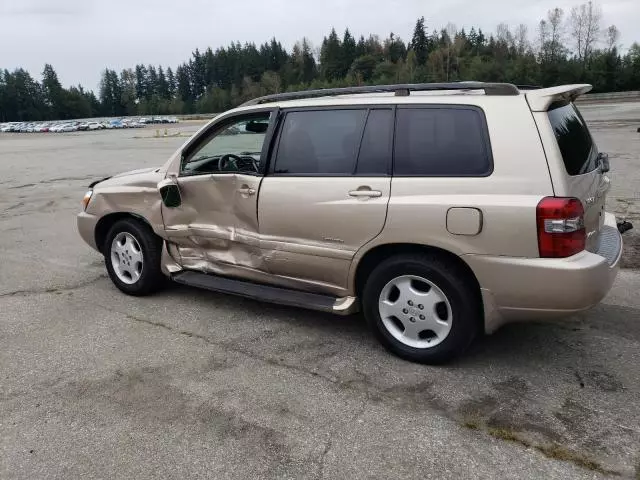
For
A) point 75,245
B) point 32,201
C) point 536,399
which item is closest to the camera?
point 536,399

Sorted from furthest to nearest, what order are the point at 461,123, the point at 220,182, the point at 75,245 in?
the point at 75,245 < the point at 220,182 < the point at 461,123

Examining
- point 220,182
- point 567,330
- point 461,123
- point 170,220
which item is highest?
point 461,123

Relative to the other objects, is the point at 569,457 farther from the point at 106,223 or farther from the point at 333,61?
the point at 333,61

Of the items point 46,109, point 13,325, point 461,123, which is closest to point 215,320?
point 13,325

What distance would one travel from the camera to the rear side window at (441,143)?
3.35 m

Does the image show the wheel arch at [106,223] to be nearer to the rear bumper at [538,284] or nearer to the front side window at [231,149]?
the front side window at [231,149]

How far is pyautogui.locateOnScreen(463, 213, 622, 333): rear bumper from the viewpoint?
3125 millimetres

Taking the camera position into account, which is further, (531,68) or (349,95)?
(531,68)

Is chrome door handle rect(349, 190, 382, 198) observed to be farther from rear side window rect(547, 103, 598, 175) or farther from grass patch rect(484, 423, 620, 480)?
grass patch rect(484, 423, 620, 480)

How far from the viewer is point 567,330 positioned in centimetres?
413

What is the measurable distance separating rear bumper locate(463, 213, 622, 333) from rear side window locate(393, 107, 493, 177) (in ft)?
1.88

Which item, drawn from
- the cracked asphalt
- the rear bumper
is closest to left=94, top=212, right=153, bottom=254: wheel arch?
the cracked asphalt

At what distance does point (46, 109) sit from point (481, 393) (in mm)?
160830

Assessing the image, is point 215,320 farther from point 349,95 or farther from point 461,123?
point 461,123
